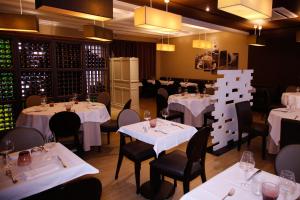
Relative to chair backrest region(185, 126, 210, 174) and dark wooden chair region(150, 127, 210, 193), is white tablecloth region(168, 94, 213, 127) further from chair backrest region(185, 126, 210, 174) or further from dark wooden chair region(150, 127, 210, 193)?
chair backrest region(185, 126, 210, 174)

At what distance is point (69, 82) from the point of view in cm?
648

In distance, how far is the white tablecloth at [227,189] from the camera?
58.6 inches

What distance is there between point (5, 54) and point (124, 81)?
4106 mm

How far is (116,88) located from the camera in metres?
9.14

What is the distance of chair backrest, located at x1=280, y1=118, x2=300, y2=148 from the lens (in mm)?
3094

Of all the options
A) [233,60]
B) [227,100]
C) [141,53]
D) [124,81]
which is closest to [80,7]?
[227,100]

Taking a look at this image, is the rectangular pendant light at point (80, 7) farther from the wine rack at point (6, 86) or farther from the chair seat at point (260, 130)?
the wine rack at point (6, 86)

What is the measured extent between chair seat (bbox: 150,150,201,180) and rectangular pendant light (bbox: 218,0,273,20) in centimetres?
180

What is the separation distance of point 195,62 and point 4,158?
9924 mm

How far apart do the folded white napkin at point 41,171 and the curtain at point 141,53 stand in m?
9.18

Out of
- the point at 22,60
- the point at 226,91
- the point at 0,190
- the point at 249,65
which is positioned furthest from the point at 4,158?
the point at 249,65

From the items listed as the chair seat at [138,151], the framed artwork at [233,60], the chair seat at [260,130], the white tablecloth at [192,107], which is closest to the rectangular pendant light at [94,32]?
the white tablecloth at [192,107]

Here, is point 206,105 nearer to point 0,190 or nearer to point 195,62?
point 0,190

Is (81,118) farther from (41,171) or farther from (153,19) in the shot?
(41,171)
